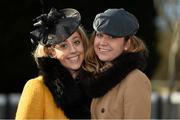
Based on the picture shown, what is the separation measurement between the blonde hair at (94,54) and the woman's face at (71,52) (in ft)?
0.22

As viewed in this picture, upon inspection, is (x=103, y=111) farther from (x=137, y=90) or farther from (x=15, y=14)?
(x=15, y=14)

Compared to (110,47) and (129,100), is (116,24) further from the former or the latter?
(129,100)

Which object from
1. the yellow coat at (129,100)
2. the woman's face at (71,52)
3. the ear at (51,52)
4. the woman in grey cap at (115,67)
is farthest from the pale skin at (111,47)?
the ear at (51,52)

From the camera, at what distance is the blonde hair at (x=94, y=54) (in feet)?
12.8

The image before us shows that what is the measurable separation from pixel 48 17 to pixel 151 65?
7.70 meters

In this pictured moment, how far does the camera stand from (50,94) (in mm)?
4078

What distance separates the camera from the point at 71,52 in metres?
4.14

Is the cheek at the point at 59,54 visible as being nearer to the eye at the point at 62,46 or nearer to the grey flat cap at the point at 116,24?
the eye at the point at 62,46

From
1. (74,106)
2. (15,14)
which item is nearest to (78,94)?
(74,106)

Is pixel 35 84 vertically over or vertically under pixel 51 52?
under

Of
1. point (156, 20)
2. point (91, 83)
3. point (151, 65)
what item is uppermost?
point (91, 83)

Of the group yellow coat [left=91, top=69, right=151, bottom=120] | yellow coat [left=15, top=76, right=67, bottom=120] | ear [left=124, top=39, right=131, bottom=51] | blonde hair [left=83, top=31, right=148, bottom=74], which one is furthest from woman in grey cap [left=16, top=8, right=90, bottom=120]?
A: ear [left=124, top=39, right=131, bottom=51]

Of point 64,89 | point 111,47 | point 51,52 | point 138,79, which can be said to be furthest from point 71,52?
point 138,79

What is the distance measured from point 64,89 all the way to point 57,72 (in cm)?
12
